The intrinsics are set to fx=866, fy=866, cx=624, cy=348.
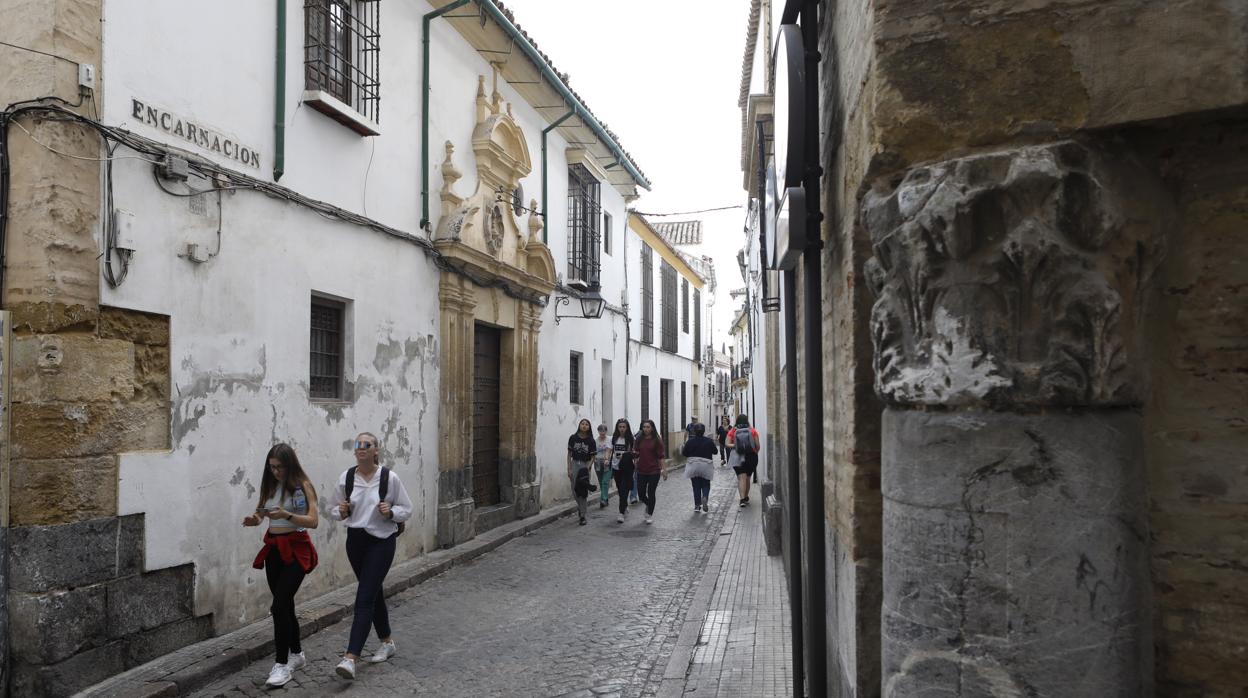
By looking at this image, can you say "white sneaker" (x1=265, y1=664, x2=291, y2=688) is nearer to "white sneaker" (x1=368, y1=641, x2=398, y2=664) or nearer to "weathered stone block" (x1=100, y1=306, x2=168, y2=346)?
"white sneaker" (x1=368, y1=641, x2=398, y2=664)

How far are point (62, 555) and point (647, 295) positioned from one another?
1760 centimetres

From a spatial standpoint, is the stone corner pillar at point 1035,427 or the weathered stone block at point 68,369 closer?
the stone corner pillar at point 1035,427

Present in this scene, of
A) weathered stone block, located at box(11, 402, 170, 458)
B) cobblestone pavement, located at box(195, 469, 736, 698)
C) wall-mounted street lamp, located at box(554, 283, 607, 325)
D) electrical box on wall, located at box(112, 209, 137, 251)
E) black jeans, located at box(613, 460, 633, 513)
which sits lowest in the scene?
cobblestone pavement, located at box(195, 469, 736, 698)

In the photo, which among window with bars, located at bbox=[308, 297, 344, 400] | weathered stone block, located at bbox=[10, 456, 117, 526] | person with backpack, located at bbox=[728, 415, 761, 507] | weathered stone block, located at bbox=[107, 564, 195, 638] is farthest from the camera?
person with backpack, located at bbox=[728, 415, 761, 507]

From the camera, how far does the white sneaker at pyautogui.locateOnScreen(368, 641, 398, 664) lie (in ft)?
19.5

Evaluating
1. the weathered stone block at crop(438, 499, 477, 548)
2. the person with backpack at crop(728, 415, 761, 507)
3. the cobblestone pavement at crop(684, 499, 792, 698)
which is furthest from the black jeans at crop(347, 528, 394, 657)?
the person with backpack at crop(728, 415, 761, 507)

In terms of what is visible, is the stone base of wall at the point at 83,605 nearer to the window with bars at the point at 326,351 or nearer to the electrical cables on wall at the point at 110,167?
the electrical cables on wall at the point at 110,167

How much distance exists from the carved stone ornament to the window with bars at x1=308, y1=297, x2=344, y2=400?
21.2 ft

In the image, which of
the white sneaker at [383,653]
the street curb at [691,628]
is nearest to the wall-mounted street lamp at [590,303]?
the street curb at [691,628]

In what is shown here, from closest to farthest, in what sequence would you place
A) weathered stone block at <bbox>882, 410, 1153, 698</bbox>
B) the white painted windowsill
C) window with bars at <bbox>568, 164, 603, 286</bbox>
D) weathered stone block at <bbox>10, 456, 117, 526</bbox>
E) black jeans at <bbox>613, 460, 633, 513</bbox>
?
1. weathered stone block at <bbox>882, 410, 1153, 698</bbox>
2. weathered stone block at <bbox>10, 456, 117, 526</bbox>
3. the white painted windowsill
4. black jeans at <bbox>613, 460, 633, 513</bbox>
5. window with bars at <bbox>568, 164, 603, 286</bbox>

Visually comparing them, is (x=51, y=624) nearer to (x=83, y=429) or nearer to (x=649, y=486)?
(x=83, y=429)

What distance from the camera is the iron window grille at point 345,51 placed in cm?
770

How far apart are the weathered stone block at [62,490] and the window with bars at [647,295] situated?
16571 millimetres

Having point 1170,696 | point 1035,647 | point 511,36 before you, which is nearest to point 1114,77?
point 1035,647
